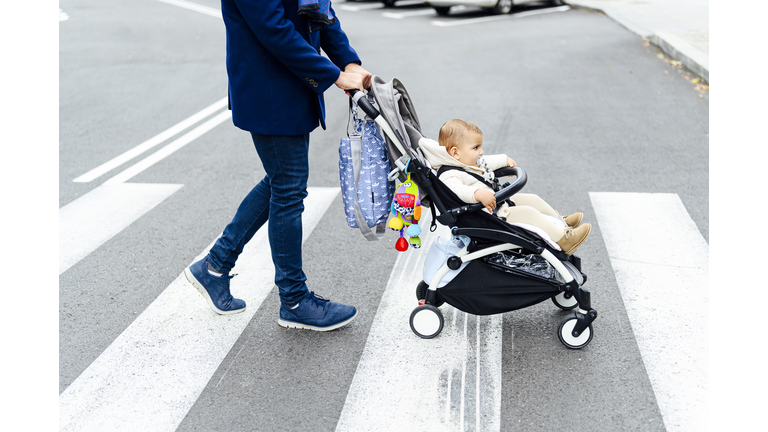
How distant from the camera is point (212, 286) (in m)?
3.67

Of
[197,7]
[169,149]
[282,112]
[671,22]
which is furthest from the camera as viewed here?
[197,7]

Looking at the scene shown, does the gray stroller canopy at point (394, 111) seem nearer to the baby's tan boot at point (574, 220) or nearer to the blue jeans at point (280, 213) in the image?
the blue jeans at point (280, 213)

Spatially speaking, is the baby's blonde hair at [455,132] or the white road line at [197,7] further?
the white road line at [197,7]

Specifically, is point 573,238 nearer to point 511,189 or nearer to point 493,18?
point 511,189

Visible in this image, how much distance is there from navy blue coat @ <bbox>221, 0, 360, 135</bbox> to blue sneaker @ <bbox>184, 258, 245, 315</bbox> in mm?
895

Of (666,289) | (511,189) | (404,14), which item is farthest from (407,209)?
(404,14)

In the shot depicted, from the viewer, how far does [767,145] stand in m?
5.61

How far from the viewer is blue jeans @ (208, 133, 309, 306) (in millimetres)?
3256

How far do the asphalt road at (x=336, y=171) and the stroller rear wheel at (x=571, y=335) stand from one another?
0.06m

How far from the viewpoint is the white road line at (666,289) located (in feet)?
9.69

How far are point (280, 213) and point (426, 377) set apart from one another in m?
1.05

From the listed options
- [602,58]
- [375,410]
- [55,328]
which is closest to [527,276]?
[375,410]

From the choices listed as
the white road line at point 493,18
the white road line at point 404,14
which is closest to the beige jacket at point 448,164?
the white road line at point 493,18

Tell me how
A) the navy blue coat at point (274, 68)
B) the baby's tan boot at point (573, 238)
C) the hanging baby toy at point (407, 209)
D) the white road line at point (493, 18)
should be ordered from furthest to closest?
the white road line at point (493, 18), the baby's tan boot at point (573, 238), the hanging baby toy at point (407, 209), the navy blue coat at point (274, 68)
